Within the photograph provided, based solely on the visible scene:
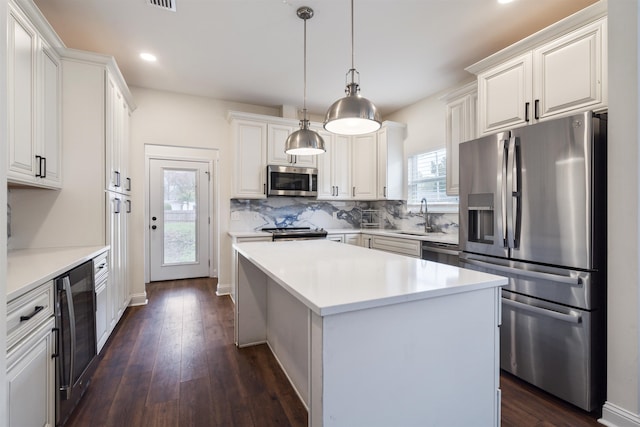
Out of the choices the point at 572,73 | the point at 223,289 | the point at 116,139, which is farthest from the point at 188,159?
the point at 572,73

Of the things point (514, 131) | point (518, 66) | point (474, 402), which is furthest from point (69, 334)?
point (518, 66)

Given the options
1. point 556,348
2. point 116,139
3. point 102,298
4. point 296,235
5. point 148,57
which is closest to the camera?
point 556,348

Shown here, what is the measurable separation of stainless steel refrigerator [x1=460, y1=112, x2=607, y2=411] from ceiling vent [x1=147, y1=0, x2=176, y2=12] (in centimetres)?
251

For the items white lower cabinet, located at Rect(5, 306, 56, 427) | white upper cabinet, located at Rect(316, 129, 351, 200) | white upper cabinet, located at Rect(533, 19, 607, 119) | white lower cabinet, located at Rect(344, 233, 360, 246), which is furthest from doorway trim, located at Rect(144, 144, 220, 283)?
white upper cabinet, located at Rect(533, 19, 607, 119)

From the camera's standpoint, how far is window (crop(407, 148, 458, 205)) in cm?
382

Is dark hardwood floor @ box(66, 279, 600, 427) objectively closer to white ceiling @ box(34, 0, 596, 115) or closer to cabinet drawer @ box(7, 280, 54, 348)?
cabinet drawer @ box(7, 280, 54, 348)

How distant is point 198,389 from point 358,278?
1.43 meters

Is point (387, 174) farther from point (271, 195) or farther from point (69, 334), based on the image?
point (69, 334)

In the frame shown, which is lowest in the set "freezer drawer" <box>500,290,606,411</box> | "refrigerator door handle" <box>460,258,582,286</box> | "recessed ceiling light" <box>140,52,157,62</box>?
"freezer drawer" <box>500,290,606,411</box>

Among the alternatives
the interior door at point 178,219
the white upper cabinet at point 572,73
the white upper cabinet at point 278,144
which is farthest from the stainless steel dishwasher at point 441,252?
the interior door at point 178,219

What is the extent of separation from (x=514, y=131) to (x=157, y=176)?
471cm

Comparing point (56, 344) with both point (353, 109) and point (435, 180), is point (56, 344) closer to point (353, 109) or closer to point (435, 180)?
point (353, 109)

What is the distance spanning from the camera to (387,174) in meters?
4.29

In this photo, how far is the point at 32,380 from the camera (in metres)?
1.34
